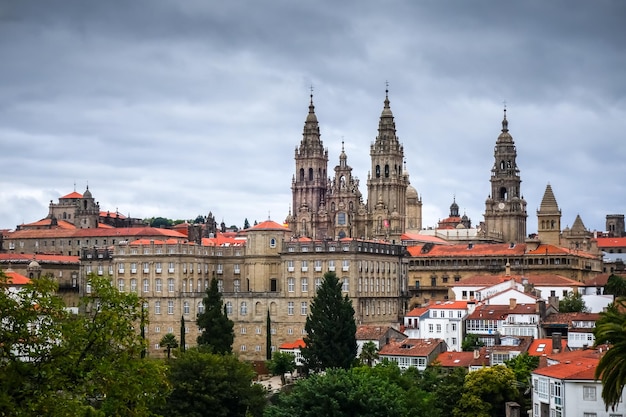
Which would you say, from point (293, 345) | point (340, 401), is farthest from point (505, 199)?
point (340, 401)

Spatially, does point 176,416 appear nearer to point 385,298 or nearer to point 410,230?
point 385,298

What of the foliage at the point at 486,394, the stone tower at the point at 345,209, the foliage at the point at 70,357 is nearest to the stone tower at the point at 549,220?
the stone tower at the point at 345,209

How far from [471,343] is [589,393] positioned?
32.4 metres

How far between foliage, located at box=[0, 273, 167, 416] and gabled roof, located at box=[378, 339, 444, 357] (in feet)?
178

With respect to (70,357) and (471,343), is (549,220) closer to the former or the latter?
(471,343)

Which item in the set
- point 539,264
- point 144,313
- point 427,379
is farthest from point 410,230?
point 144,313

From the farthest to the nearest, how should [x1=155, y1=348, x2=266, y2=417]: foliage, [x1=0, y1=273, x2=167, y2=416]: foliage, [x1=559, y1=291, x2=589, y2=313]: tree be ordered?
[x1=559, y1=291, x2=589, y2=313]: tree → [x1=155, y1=348, x2=266, y2=417]: foliage → [x1=0, y1=273, x2=167, y2=416]: foliage

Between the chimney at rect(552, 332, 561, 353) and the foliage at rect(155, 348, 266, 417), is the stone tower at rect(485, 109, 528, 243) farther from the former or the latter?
the foliage at rect(155, 348, 266, 417)

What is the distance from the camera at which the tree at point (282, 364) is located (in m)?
94.9

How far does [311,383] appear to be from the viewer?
63.4 metres

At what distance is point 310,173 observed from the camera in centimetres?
17012

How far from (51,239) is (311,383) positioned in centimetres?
10396

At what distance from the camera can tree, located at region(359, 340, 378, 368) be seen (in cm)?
9281

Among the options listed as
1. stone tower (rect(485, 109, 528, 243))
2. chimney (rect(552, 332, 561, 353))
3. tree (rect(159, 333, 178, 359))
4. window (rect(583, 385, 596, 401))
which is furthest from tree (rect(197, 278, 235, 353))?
stone tower (rect(485, 109, 528, 243))
